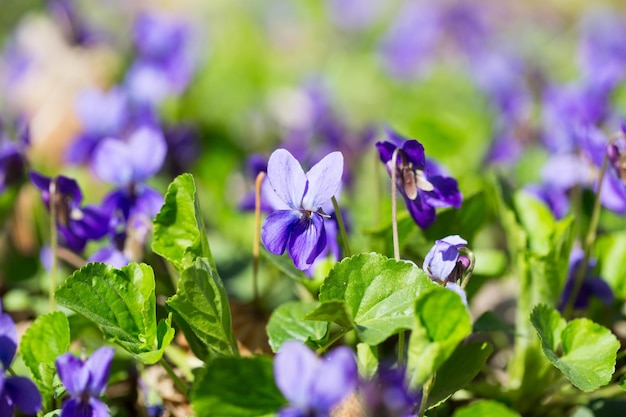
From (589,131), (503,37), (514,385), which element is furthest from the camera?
(503,37)

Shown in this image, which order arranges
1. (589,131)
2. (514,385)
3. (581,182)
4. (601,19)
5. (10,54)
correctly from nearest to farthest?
(514,385), (589,131), (581,182), (10,54), (601,19)

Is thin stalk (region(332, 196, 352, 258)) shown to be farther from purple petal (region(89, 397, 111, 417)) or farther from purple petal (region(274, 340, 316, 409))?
purple petal (region(89, 397, 111, 417))

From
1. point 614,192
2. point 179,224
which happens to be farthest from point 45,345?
point 614,192

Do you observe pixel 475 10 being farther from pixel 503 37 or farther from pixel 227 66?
pixel 227 66

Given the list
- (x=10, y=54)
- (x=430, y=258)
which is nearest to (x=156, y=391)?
(x=430, y=258)

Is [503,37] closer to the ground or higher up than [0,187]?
closer to the ground

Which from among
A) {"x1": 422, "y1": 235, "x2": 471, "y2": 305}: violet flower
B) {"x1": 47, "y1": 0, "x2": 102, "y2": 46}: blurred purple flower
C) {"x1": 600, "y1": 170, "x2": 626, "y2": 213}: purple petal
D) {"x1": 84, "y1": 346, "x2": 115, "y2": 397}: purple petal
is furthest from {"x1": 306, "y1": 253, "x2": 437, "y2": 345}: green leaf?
{"x1": 47, "y1": 0, "x2": 102, "y2": 46}: blurred purple flower

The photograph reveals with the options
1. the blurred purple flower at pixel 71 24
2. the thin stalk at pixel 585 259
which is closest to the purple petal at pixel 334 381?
the thin stalk at pixel 585 259

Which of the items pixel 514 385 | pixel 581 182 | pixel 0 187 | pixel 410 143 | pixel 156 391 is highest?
pixel 410 143
